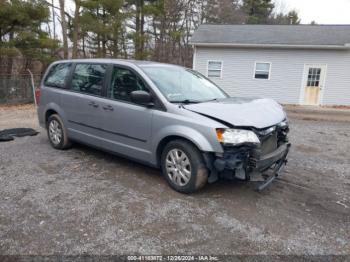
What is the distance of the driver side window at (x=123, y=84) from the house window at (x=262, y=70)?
11848 mm

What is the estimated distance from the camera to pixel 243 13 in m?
30.6

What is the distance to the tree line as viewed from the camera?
11.9 m

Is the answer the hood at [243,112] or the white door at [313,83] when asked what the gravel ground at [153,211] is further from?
the white door at [313,83]

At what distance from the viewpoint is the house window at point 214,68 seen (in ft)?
48.8

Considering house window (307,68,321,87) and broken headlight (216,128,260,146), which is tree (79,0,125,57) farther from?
broken headlight (216,128,260,146)

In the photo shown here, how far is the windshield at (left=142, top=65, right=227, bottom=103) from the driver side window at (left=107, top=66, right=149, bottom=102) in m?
0.20

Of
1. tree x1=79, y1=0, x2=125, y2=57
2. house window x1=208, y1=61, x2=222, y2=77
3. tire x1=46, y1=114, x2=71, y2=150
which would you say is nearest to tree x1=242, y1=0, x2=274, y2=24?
tree x1=79, y1=0, x2=125, y2=57

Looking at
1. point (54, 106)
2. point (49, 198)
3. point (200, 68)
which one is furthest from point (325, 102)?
point (49, 198)

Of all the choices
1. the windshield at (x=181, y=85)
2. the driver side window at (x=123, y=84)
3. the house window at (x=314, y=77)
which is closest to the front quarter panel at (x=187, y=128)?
the windshield at (x=181, y=85)

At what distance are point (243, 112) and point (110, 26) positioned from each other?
15324mm

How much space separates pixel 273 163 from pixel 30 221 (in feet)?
9.56

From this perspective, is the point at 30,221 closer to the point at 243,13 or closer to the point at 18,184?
the point at 18,184

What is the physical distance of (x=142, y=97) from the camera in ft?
11.6

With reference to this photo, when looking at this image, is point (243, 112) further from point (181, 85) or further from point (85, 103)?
point (85, 103)
